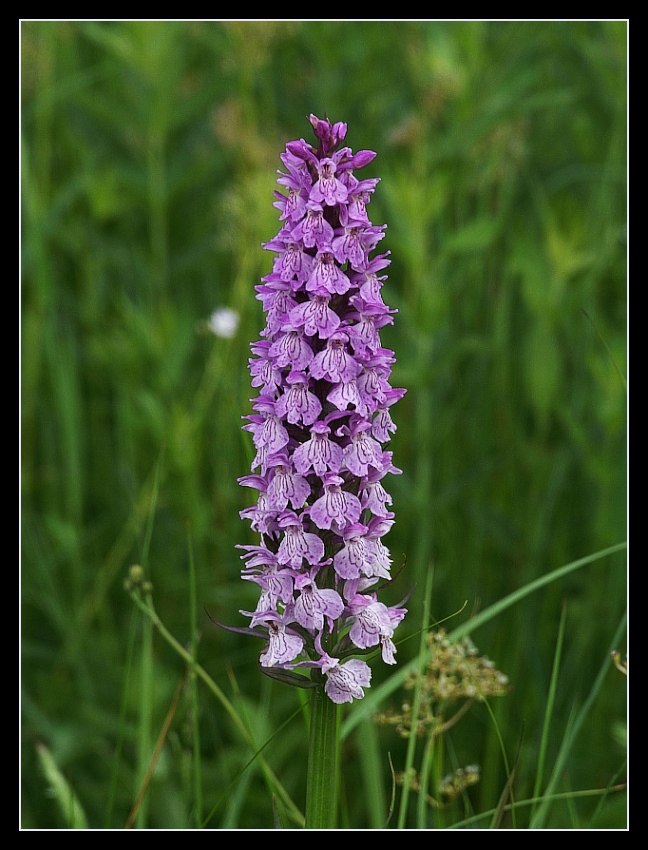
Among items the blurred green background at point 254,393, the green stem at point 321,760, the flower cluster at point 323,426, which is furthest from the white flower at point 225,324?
the green stem at point 321,760

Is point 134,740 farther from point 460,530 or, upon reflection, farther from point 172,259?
point 172,259

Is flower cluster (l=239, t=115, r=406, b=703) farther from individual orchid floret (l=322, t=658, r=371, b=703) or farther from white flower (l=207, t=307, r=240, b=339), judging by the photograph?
white flower (l=207, t=307, r=240, b=339)

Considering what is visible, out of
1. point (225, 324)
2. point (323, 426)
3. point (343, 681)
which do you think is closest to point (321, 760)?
point (343, 681)

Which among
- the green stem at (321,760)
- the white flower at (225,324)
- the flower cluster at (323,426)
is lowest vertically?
the green stem at (321,760)

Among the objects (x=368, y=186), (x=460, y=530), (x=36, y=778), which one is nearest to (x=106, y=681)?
(x=36, y=778)

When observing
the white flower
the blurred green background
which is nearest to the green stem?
the blurred green background

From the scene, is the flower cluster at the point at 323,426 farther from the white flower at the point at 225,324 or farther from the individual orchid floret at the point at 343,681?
the white flower at the point at 225,324

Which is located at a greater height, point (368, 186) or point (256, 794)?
point (368, 186)

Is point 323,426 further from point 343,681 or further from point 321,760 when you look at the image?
point 321,760
